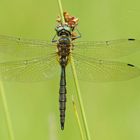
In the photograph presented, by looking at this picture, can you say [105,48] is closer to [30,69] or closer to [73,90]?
[30,69]

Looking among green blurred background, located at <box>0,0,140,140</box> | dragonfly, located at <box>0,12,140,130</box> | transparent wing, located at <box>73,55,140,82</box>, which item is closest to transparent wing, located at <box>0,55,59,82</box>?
dragonfly, located at <box>0,12,140,130</box>

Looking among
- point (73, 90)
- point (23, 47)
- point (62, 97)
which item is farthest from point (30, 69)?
point (73, 90)

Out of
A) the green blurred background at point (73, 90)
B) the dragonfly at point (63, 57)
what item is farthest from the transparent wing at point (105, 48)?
the green blurred background at point (73, 90)

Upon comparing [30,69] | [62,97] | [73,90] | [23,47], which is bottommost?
[62,97]

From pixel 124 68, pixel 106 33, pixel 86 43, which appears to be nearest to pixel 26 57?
pixel 86 43

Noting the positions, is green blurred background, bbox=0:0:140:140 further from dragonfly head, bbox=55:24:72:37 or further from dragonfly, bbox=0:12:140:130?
dragonfly head, bbox=55:24:72:37
